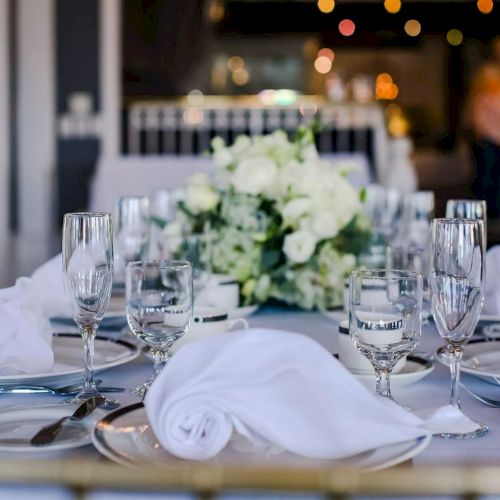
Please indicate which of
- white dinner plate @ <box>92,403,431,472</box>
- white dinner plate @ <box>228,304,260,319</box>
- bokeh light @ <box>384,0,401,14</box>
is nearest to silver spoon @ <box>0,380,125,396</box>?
white dinner plate @ <box>92,403,431,472</box>

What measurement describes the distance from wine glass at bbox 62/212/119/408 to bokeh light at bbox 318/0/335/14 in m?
12.3

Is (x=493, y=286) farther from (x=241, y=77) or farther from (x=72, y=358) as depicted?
(x=241, y=77)

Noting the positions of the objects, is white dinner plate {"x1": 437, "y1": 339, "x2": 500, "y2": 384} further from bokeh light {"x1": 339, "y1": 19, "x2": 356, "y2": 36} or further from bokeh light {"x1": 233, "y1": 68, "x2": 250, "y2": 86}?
bokeh light {"x1": 339, "y1": 19, "x2": 356, "y2": 36}

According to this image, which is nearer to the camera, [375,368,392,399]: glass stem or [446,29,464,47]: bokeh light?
[375,368,392,399]: glass stem

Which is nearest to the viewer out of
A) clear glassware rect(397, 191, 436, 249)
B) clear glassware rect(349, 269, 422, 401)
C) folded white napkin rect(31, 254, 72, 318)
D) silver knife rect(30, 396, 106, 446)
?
silver knife rect(30, 396, 106, 446)

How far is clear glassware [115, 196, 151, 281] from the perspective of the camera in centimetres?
191

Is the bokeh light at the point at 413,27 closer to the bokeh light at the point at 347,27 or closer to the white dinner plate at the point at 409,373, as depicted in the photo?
the bokeh light at the point at 347,27

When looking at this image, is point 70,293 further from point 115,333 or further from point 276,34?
point 276,34

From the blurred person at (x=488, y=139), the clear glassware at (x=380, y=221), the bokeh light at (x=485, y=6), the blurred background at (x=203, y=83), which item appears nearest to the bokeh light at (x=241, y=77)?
the blurred background at (x=203, y=83)

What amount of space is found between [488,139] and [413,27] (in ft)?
21.2

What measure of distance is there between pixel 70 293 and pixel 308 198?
71 centimetres

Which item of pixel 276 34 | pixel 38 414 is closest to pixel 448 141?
pixel 276 34

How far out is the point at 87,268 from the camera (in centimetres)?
117

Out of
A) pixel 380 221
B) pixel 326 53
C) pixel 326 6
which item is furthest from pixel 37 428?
pixel 326 53
